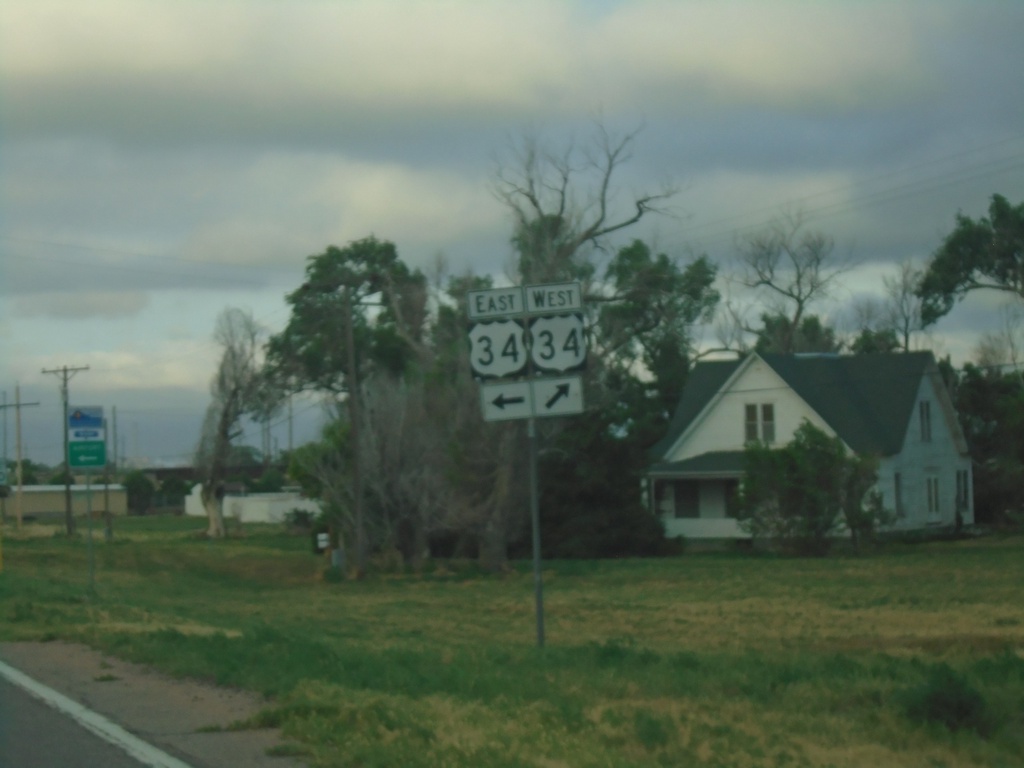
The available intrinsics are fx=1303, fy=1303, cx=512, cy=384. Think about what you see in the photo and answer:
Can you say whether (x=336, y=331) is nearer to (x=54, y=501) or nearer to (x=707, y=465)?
(x=707, y=465)

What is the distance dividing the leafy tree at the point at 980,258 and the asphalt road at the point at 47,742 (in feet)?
155

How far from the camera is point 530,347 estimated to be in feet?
44.1

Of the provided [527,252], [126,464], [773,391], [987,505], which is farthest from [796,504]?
[126,464]

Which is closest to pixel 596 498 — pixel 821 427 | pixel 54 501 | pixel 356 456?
pixel 821 427

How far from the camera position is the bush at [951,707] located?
→ 371 inches

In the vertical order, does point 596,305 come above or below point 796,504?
above

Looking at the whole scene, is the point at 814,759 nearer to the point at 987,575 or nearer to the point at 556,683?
the point at 556,683

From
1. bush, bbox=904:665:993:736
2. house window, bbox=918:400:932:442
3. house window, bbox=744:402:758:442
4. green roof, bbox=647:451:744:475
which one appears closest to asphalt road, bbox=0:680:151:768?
bush, bbox=904:665:993:736

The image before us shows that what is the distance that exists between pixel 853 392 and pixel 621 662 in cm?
3778

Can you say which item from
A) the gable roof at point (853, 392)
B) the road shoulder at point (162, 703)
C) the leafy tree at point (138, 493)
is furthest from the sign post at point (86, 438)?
the leafy tree at point (138, 493)

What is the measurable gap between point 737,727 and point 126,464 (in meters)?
172

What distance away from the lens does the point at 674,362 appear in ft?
196

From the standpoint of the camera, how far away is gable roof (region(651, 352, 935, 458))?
1844 inches

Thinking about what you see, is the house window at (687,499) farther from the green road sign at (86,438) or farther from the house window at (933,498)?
the green road sign at (86,438)
